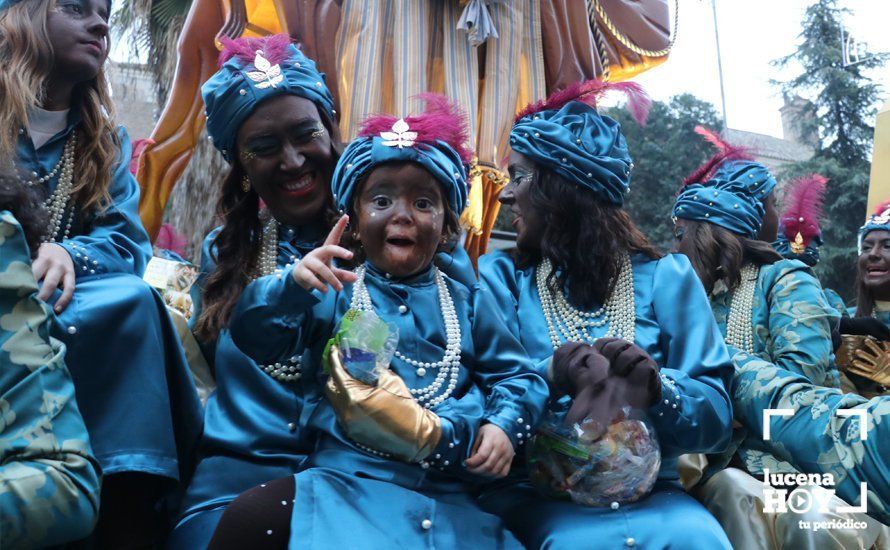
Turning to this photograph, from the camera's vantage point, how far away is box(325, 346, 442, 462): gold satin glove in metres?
2.54

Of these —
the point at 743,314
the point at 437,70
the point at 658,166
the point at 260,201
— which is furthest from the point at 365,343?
the point at 658,166

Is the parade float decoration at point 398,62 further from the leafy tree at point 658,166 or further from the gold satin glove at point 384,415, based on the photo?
the leafy tree at point 658,166

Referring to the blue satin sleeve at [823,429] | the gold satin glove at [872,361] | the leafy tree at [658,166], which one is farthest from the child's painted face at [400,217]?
the leafy tree at [658,166]

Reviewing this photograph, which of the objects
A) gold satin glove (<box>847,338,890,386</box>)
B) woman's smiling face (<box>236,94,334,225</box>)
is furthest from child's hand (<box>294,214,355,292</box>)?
gold satin glove (<box>847,338,890,386</box>)

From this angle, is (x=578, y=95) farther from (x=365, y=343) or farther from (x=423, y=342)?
(x=365, y=343)

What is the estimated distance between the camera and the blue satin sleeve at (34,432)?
192cm

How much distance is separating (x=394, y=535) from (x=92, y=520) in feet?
2.54

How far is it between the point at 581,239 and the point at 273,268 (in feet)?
Result: 3.30

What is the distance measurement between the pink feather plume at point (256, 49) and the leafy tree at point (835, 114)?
49.0 ft

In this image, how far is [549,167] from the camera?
334cm

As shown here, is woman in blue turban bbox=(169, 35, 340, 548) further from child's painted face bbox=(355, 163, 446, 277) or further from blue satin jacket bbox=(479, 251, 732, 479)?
blue satin jacket bbox=(479, 251, 732, 479)

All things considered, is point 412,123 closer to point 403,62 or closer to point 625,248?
point 625,248

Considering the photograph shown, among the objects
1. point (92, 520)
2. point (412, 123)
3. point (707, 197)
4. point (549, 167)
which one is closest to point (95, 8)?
point (412, 123)

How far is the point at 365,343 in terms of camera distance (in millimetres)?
2588
